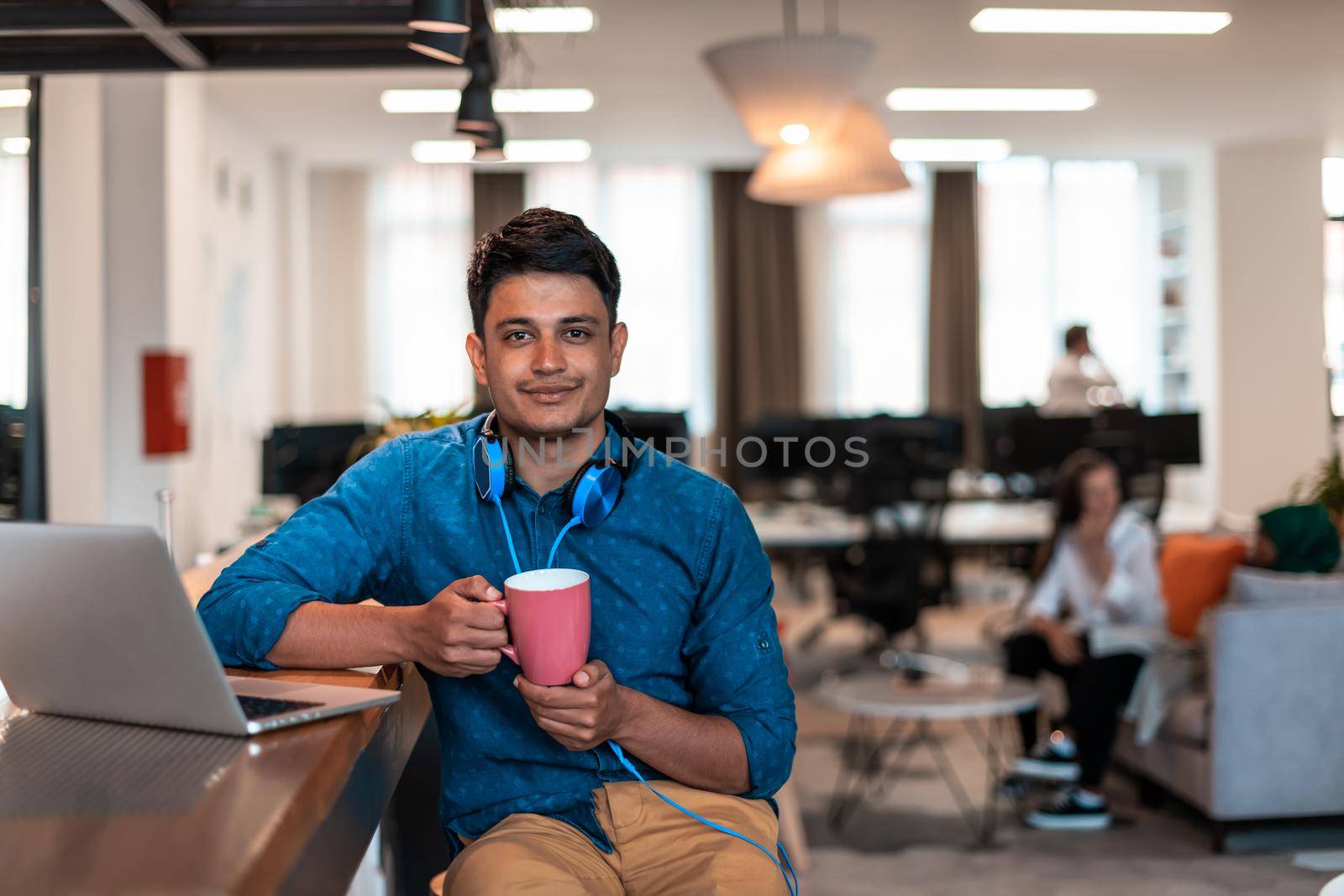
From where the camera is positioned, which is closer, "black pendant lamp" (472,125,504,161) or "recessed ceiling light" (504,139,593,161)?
"black pendant lamp" (472,125,504,161)

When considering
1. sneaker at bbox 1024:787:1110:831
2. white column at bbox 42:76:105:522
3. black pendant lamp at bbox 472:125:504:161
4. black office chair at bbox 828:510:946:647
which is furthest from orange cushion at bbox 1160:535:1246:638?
white column at bbox 42:76:105:522

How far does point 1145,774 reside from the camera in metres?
4.11

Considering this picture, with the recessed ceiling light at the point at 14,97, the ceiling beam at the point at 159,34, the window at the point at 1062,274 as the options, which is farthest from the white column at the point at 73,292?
the window at the point at 1062,274

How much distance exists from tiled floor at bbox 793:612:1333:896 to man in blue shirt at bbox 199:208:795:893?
197 cm

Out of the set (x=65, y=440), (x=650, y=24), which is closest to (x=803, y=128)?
(x=650, y=24)

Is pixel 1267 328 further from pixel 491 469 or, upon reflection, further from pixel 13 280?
pixel 491 469

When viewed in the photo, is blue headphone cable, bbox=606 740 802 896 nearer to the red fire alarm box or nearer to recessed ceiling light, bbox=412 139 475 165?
the red fire alarm box

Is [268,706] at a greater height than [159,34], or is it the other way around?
[159,34]

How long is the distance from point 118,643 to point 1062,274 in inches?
425

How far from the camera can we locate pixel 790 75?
14.1ft

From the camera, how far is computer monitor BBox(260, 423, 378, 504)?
559 cm

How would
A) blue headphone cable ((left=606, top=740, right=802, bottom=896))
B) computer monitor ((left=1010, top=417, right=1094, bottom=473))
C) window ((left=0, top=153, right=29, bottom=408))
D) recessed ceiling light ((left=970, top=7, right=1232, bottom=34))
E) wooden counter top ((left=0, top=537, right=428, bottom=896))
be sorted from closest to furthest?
wooden counter top ((left=0, top=537, right=428, bottom=896)) → blue headphone cable ((left=606, top=740, right=802, bottom=896)) → window ((left=0, top=153, right=29, bottom=408)) → recessed ceiling light ((left=970, top=7, right=1232, bottom=34)) → computer monitor ((left=1010, top=417, right=1094, bottom=473))

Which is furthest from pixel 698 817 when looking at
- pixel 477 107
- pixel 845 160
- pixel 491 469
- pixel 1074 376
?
pixel 1074 376

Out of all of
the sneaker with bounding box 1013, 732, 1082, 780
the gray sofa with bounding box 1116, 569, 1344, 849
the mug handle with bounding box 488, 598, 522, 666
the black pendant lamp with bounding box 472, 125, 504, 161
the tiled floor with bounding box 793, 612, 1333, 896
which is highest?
the black pendant lamp with bounding box 472, 125, 504, 161
